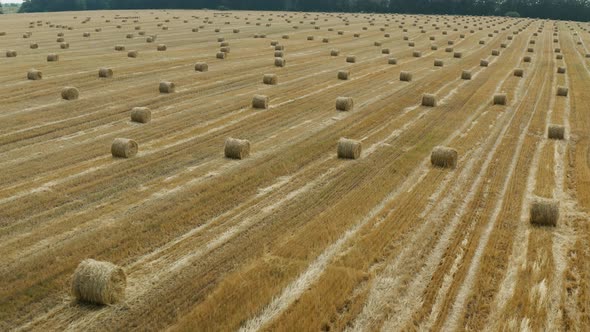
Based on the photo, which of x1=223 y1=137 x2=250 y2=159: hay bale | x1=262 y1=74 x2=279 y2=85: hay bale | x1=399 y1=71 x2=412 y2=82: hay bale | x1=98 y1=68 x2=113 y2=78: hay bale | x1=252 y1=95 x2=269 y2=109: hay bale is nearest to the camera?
x1=223 y1=137 x2=250 y2=159: hay bale

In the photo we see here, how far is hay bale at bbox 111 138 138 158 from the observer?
56.2ft

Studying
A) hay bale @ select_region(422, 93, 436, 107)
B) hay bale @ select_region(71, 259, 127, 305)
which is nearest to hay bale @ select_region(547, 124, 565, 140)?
hay bale @ select_region(422, 93, 436, 107)

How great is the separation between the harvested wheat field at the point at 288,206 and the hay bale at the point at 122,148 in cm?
6

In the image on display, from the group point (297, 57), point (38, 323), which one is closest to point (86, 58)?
point (297, 57)

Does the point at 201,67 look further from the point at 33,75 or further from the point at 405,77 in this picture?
the point at 405,77

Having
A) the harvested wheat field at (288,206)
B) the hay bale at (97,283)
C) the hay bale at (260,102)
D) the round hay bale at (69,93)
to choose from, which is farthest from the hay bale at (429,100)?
the hay bale at (97,283)

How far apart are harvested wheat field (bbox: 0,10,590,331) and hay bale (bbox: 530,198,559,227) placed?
0.05 m

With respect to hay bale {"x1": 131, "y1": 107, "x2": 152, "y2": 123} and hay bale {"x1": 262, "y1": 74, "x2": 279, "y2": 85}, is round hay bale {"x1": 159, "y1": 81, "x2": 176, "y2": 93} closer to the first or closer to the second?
hay bale {"x1": 131, "y1": 107, "x2": 152, "y2": 123}

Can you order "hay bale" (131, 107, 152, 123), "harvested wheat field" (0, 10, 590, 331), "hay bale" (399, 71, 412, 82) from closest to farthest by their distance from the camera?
"harvested wheat field" (0, 10, 590, 331)
"hay bale" (131, 107, 152, 123)
"hay bale" (399, 71, 412, 82)

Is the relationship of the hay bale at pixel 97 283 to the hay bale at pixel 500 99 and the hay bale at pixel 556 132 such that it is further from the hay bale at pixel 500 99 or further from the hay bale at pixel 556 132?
the hay bale at pixel 500 99

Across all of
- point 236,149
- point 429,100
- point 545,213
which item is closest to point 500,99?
point 429,100

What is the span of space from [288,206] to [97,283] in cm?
569

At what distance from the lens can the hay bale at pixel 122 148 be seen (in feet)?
56.2

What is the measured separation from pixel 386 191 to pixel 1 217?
9395mm
